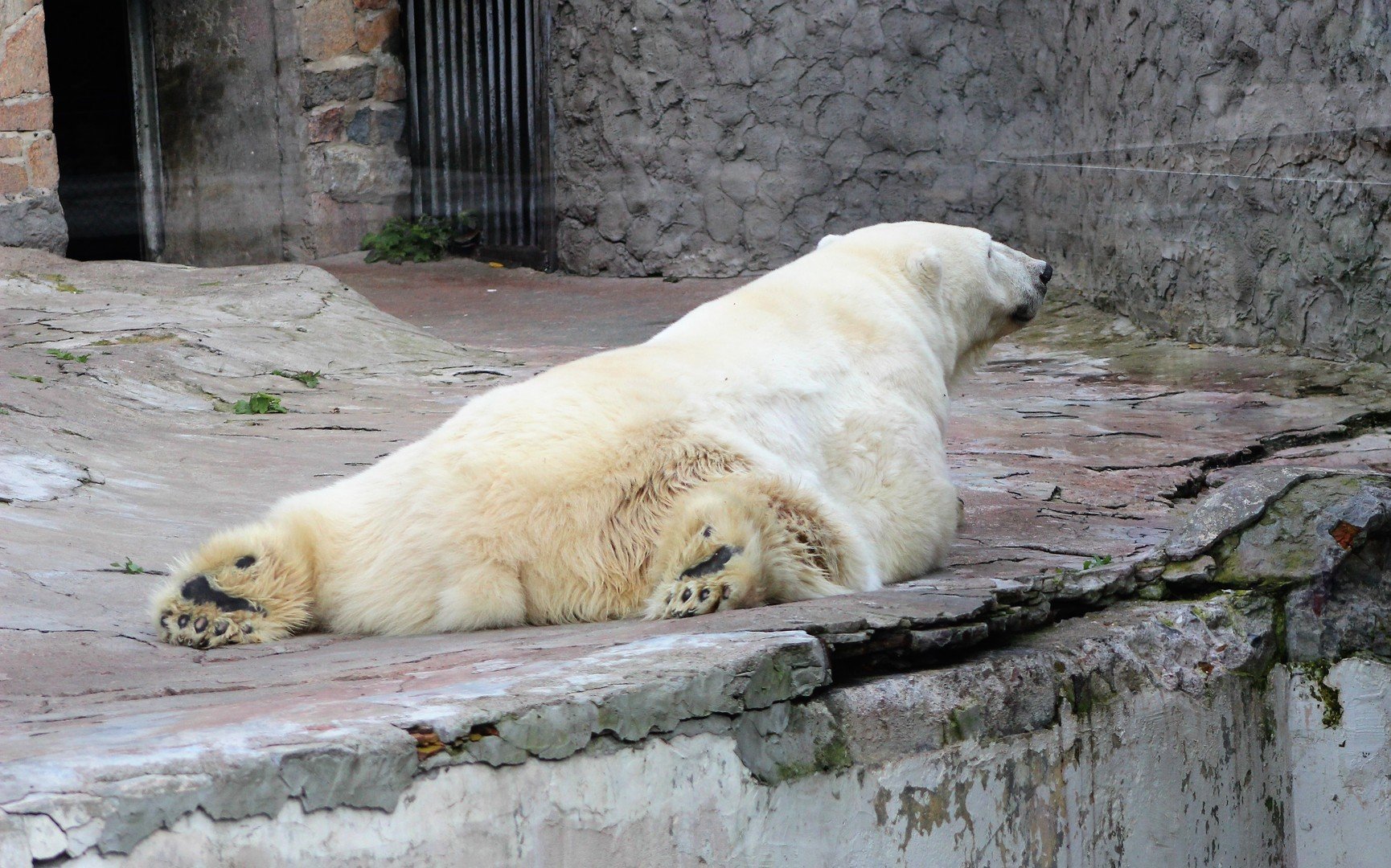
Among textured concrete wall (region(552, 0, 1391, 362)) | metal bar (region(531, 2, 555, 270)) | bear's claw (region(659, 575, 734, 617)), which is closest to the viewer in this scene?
bear's claw (region(659, 575, 734, 617))

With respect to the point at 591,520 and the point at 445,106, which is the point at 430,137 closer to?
the point at 445,106

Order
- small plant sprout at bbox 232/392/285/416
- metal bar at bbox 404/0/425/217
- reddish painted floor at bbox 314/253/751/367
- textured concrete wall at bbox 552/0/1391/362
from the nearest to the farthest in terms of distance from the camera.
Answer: small plant sprout at bbox 232/392/285/416
textured concrete wall at bbox 552/0/1391/362
reddish painted floor at bbox 314/253/751/367
metal bar at bbox 404/0/425/217

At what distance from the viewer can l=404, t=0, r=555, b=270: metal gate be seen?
8969mm

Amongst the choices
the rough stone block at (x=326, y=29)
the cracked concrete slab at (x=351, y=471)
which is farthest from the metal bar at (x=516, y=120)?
the cracked concrete slab at (x=351, y=471)

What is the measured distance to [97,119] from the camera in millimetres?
9047

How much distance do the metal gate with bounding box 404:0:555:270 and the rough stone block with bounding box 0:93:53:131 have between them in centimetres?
273

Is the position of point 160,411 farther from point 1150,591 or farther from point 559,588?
point 1150,591

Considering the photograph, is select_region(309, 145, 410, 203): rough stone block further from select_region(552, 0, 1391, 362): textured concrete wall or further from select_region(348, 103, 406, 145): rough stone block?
select_region(552, 0, 1391, 362): textured concrete wall

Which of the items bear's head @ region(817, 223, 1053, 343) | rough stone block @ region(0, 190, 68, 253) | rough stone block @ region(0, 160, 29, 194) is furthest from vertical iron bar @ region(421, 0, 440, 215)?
bear's head @ region(817, 223, 1053, 343)

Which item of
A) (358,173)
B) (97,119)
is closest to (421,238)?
(358,173)

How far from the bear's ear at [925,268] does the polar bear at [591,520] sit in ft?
2.26

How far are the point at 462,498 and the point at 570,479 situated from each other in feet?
0.56

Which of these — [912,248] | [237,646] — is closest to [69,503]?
[237,646]

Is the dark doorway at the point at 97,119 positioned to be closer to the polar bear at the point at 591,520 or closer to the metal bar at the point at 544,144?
the metal bar at the point at 544,144
